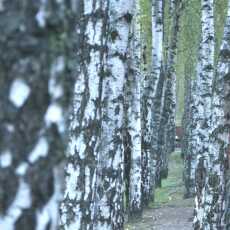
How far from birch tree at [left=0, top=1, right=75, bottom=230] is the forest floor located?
13608 millimetres

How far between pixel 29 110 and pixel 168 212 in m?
16.9

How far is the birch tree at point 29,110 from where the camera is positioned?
2133mm

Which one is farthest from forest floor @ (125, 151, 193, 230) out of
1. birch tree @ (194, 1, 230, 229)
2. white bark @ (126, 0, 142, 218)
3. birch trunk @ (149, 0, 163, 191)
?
birch tree @ (194, 1, 230, 229)

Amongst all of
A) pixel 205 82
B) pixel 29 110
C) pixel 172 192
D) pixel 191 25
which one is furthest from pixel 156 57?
pixel 29 110

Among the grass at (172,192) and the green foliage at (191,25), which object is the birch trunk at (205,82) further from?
the green foliage at (191,25)

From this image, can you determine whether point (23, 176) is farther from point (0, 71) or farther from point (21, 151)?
point (0, 71)

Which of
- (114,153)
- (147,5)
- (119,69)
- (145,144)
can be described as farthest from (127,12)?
(147,5)

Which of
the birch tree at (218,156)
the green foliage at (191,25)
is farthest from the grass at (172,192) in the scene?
the birch tree at (218,156)

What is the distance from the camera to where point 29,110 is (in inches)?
Answer: 85.3

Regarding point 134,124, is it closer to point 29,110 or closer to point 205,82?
point 205,82

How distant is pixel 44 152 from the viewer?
2225mm

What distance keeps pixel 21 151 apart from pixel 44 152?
0.32 ft

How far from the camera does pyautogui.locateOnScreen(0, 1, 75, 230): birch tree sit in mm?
2133

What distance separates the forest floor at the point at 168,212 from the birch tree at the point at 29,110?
44.6ft
